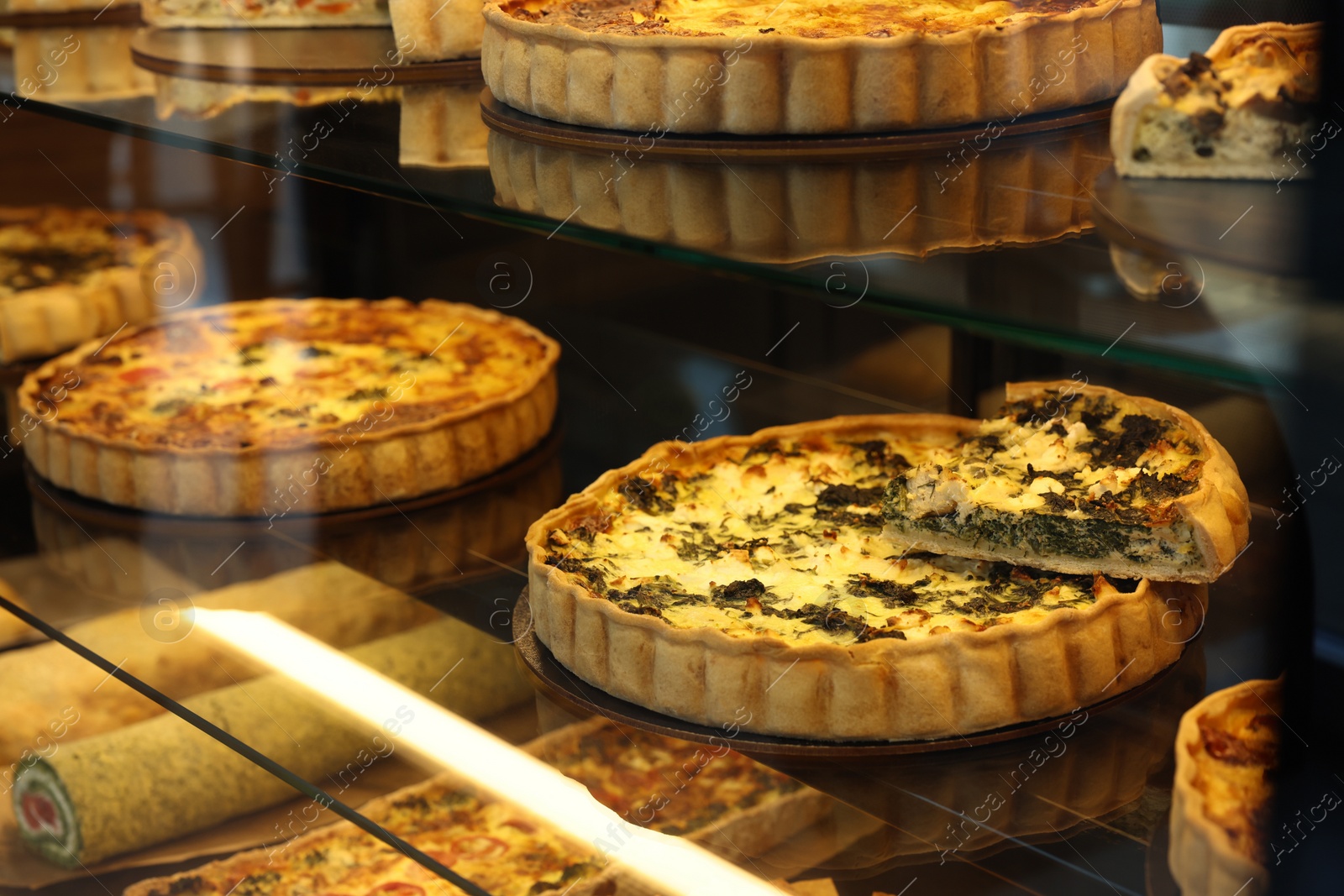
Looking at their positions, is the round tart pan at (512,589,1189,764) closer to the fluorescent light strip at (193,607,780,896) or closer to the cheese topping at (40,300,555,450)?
the fluorescent light strip at (193,607,780,896)

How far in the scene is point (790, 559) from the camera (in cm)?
132

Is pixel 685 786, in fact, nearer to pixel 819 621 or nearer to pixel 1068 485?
pixel 819 621

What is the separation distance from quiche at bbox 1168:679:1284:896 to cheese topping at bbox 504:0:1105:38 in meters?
0.59

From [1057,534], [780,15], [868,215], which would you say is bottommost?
[1057,534]

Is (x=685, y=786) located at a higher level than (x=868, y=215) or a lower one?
lower

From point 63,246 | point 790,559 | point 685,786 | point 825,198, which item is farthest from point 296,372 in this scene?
point 825,198

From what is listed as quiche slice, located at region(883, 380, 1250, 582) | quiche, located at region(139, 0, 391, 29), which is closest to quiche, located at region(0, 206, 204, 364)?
quiche, located at region(139, 0, 391, 29)

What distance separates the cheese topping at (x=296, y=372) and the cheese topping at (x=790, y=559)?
1.36ft

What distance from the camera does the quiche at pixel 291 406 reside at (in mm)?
1667

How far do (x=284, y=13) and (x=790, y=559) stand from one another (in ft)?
3.44

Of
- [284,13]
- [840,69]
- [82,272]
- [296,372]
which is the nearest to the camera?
[840,69]

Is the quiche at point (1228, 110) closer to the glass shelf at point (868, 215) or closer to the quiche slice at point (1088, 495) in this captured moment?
the glass shelf at point (868, 215)

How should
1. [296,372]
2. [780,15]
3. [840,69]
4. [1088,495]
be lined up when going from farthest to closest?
[296,372] < [780,15] < [1088,495] < [840,69]

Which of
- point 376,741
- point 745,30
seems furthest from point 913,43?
point 376,741
